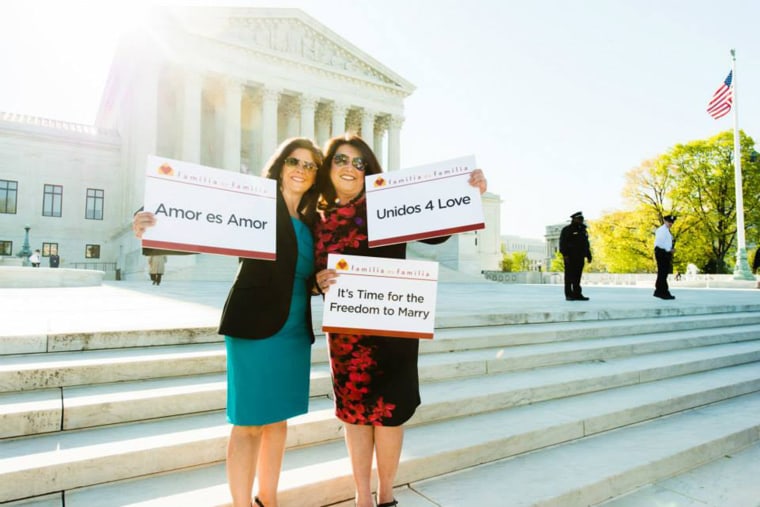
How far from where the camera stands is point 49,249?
35.4 meters

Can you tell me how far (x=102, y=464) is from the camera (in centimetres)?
276

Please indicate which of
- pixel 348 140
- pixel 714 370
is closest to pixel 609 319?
pixel 714 370

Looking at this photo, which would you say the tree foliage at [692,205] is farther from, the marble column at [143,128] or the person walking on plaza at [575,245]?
the marble column at [143,128]

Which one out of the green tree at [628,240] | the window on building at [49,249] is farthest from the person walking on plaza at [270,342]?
the green tree at [628,240]

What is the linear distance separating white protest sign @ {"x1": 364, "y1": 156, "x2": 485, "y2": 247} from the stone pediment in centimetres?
3501

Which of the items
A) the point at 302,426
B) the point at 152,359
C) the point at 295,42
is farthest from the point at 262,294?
the point at 295,42

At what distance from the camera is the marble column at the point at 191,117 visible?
3172 cm

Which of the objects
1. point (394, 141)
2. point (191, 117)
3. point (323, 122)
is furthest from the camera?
point (394, 141)

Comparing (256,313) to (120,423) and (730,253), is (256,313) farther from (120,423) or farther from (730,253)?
(730,253)

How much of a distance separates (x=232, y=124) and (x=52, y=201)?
54.4 feet

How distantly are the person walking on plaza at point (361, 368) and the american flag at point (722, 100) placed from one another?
2908 centimetres

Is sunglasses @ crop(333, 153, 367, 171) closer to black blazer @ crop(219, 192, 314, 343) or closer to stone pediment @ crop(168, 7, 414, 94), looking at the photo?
black blazer @ crop(219, 192, 314, 343)

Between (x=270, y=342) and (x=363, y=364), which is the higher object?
(x=270, y=342)

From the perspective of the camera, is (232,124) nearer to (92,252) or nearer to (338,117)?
(338,117)
